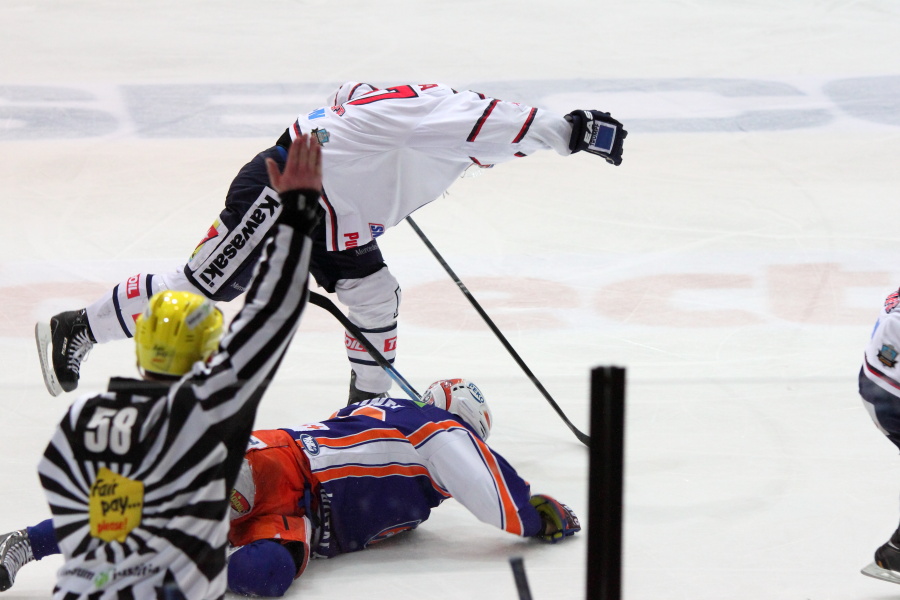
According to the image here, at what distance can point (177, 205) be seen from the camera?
5.51m

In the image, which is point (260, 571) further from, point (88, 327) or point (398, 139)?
point (398, 139)

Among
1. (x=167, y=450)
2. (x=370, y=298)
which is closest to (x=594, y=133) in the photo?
(x=370, y=298)

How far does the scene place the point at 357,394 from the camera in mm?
3924

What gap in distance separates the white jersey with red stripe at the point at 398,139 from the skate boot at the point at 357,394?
518mm

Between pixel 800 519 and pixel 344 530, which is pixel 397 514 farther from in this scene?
pixel 800 519

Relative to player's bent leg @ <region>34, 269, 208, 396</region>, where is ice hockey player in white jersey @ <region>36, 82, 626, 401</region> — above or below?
above

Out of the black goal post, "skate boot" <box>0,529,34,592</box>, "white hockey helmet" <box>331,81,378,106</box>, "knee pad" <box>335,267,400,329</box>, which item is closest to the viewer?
the black goal post

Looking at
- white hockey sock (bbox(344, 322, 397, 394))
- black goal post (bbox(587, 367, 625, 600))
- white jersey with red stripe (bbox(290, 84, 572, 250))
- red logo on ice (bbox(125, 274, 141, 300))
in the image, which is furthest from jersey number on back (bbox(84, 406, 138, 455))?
white hockey sock (bbox(344, 322, 397, 394))

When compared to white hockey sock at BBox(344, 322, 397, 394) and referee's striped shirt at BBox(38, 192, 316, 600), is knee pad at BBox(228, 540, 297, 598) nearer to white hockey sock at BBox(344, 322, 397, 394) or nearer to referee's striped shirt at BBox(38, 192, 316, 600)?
referee's striped shirt at BBox(38, 192, 316, 600)

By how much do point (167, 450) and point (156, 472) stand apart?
40 mm

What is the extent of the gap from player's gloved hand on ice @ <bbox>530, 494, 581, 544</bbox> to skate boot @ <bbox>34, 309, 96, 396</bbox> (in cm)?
163

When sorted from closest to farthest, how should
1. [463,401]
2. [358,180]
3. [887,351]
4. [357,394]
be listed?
[887,351] → [463,401] → [358,180] → [357,394]

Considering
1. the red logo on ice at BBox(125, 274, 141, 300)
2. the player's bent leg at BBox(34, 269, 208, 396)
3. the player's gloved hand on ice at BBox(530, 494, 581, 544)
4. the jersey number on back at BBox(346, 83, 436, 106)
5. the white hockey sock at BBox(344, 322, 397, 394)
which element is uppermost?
the jersey number on back at BBox(346, 83, 436, 106)

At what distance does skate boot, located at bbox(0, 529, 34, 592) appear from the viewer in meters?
2.55
